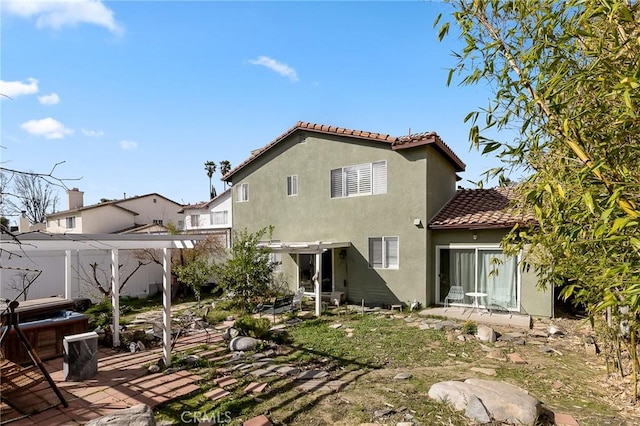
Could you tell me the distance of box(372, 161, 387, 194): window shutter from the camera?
1612 centimetres

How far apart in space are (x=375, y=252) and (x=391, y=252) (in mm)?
796

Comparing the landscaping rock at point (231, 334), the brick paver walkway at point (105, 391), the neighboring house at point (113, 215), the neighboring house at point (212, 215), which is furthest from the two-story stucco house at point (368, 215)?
the neighboring house at point (113, 215)

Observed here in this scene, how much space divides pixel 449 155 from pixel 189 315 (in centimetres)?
1376

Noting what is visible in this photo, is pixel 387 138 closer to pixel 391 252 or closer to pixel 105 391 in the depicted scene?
pixel 391 252

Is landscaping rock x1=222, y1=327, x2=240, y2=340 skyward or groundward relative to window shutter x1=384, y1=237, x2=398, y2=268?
groundward

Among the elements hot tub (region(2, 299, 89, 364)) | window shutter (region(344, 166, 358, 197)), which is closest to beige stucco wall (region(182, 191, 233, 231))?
window shutter (region(344, 166, 358, 197))

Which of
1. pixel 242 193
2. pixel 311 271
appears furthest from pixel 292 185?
pixel 311 271

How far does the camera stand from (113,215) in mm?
31812

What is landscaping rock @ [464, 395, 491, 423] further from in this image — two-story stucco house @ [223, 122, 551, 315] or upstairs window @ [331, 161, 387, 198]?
upstairs window @ [331, 161, 387, 198]

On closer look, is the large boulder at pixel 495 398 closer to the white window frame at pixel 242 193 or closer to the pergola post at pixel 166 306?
the pergola post at pixel 166 306

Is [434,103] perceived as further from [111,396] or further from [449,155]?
[111,396]

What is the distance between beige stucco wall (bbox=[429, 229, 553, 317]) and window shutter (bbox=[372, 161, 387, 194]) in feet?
9.92

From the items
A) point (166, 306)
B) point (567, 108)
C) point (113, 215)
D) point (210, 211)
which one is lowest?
point (166, 306)

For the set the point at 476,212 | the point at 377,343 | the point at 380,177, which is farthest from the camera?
the point at 380,177
